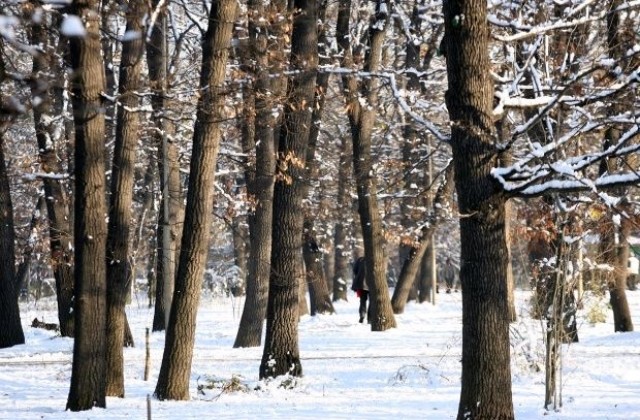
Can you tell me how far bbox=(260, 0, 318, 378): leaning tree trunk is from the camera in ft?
47.8

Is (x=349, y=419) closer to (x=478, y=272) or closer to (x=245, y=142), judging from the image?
(x=478, y=272)

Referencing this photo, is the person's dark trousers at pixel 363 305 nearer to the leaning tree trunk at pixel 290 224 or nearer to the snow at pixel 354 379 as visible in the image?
the snow at pixel 354 379

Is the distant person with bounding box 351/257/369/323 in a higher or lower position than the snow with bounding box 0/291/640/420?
higher

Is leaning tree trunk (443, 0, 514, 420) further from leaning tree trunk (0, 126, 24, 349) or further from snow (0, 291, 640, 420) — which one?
leaning tree trunk (0, 126, 24, 349)

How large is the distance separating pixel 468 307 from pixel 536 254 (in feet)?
36.0

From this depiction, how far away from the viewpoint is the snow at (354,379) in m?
12.0

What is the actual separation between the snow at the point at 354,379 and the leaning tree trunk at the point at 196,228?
1.46 feet

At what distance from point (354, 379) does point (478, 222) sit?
6.69 m

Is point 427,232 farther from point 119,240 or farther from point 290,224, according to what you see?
point 119,240

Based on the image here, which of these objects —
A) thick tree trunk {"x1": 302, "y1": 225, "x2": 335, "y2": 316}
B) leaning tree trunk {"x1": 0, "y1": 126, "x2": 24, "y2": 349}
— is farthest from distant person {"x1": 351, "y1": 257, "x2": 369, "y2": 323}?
leaning tree trunk {"x1": 0, "y1": 126, "x2": 24, "y2": 349}

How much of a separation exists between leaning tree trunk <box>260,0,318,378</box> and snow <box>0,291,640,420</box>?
1.83ft

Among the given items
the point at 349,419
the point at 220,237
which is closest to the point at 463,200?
the point at 349,419

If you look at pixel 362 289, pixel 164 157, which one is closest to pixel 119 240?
pixel 164 157

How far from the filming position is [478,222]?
920 centimetres
